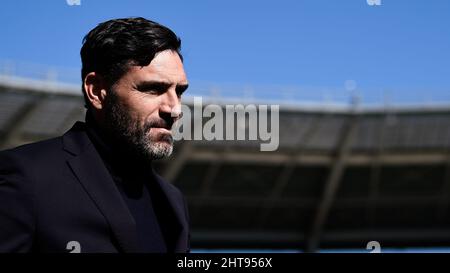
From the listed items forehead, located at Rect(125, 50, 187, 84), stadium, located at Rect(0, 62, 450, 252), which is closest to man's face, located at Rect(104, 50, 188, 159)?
forehead, located at Rect(125, 50, 187, 84)

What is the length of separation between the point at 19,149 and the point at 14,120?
3107cm

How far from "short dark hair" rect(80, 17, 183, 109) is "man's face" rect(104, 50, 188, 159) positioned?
0.03 m

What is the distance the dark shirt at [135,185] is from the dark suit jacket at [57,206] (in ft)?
0.45

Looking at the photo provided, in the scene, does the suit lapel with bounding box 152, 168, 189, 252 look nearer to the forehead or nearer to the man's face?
the man's face

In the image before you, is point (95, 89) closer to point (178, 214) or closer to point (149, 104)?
point (149, 104)

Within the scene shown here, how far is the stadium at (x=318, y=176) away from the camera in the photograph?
34.2 metres

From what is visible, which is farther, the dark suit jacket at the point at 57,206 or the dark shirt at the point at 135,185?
the dark shirt at the point at 135,185

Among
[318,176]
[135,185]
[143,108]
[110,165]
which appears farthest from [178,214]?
[318,176]

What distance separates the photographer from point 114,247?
78.9 inches

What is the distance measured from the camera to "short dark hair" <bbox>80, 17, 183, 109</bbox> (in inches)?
82.8

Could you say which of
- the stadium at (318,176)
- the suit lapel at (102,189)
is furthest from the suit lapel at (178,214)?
the stadium at (318,176)

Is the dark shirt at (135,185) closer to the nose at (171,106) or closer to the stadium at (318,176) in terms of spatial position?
the nose at (171,106)

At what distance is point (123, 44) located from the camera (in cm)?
211
